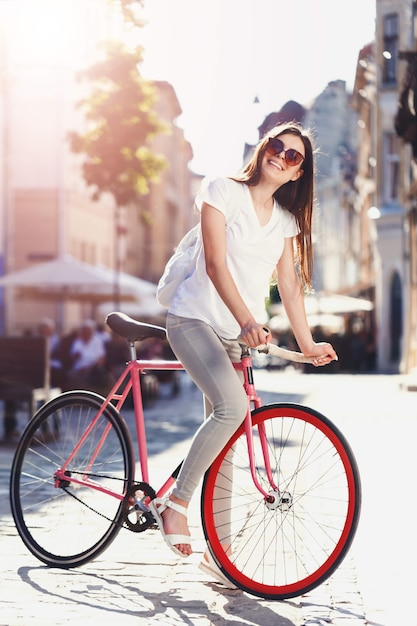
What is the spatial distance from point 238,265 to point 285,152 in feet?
1.56

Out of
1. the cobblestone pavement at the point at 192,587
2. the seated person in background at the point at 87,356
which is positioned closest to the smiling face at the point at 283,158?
the cobblestone pavement at the point at 192,587

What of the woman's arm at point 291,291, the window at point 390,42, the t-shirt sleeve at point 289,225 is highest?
the window at point 390,42

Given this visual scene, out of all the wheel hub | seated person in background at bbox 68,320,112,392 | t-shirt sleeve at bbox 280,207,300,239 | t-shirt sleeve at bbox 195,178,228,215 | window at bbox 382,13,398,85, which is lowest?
seated person in background at bbox 68,320,112,392

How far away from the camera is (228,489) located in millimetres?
5148

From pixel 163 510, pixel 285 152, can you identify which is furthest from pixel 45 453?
pixel 285 152

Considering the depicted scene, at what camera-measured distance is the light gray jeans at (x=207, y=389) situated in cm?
493

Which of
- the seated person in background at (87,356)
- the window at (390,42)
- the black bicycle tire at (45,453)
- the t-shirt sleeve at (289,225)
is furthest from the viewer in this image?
the window at (390,42)

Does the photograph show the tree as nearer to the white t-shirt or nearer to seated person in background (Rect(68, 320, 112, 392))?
seated person in background (Rect(68, 320, 112, 392))

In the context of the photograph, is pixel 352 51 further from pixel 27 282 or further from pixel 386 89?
pixel 386 89

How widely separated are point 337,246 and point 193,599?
67818 mm

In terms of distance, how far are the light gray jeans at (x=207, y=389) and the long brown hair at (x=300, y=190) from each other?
554 millimetres

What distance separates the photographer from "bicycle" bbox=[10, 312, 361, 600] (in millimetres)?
4918

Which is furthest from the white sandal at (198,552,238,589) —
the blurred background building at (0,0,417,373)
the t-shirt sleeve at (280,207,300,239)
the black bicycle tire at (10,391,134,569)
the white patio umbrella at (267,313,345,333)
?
the white patio umbrella at (267,313,345,333)

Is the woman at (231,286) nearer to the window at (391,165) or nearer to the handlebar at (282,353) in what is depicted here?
the handlebar at (282,353)
